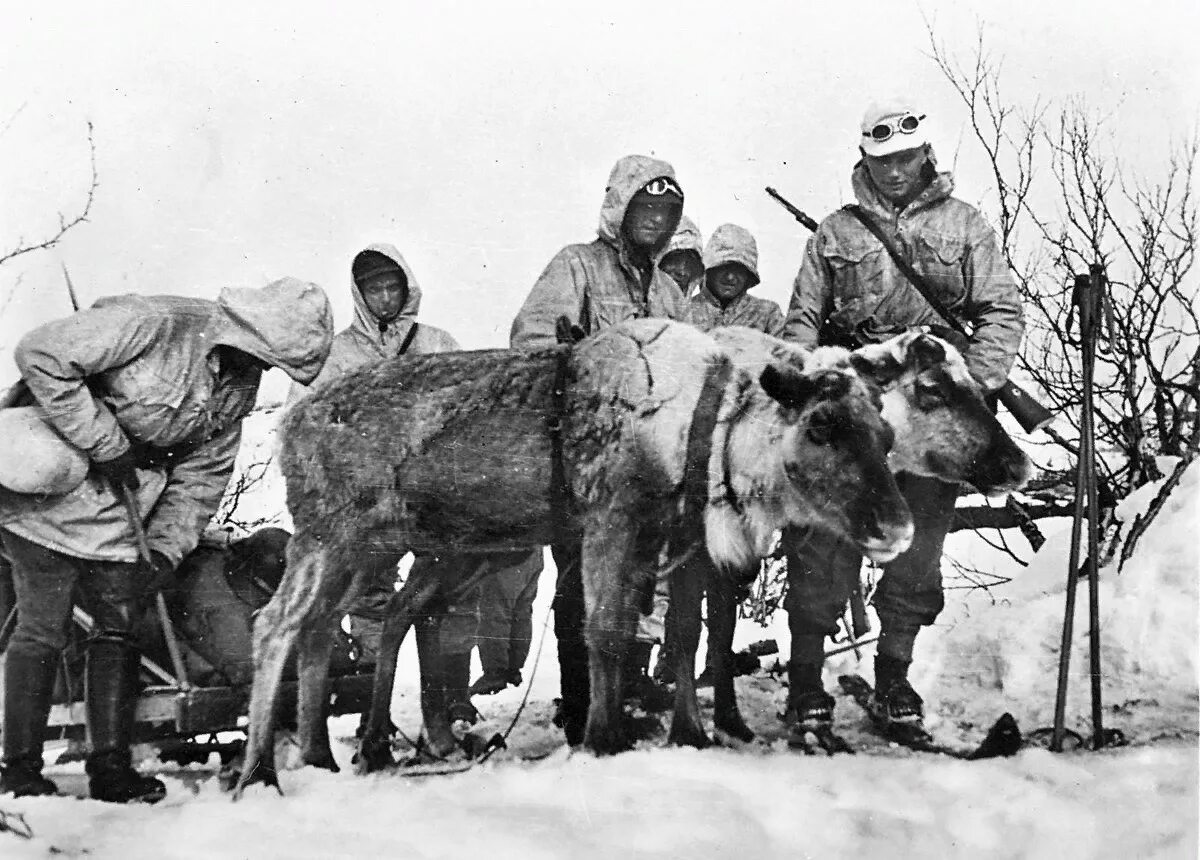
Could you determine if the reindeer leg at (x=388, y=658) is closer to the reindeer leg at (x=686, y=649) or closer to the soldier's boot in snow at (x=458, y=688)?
the soldier's boot in snow at (x=458, y=688)

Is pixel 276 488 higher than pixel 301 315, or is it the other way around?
pixel 301 315

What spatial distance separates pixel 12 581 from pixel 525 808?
6.47ft

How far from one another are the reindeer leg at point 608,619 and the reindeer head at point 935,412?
3.37 ft

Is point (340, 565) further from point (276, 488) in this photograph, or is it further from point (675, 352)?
point (276, 488)

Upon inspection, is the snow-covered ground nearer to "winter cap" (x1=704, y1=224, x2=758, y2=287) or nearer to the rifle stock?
the rifle stock

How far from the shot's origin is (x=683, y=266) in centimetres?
649

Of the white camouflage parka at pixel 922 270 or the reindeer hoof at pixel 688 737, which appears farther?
the white camouflage parka at pixel 922 270

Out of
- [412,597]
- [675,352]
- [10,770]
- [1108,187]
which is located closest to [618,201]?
[675,352]

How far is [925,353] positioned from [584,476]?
1.29 m

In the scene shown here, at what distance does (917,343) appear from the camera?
4.03 meters

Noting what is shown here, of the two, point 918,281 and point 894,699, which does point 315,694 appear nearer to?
Result: point 894,699

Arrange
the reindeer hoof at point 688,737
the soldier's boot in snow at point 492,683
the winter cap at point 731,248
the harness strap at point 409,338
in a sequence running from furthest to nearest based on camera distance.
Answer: the winter cap at point 731,248
the soldier's boot in snow at point 492,683
the harness strap at point 409,338
the reindeer hoof at point 688,737

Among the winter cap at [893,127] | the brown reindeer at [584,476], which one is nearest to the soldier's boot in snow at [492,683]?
the brown reindeer at [584,476]

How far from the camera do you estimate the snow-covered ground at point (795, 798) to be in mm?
3504
